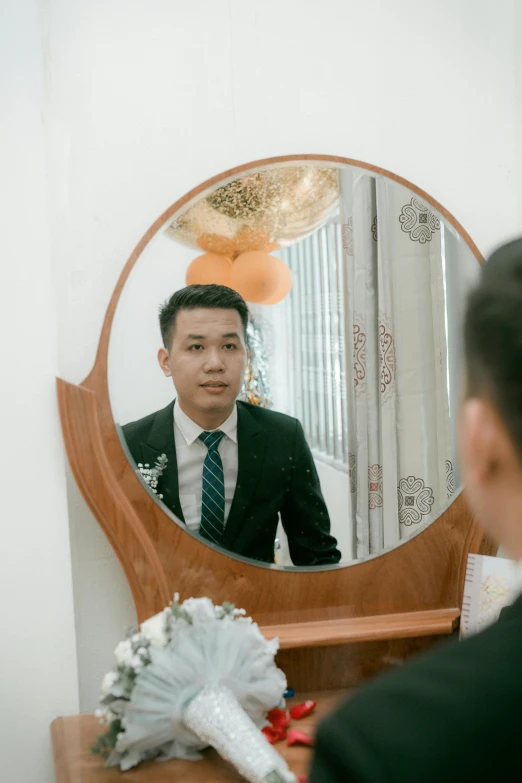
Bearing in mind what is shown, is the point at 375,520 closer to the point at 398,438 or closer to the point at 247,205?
the point at 398,438

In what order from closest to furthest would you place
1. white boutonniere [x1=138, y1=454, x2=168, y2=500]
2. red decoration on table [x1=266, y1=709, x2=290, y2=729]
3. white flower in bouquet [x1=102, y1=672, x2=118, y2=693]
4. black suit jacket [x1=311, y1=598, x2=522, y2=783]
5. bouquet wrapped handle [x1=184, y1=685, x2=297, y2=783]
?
black suit jacket [x1=311, y1=598, x2=522, y2=783] → bouquet wrapped handle [x1=184, y1=685, x2=297, y2=783] → white flower in bouquet [x1=102, y1=672, x2=118, y2=693] → red decoration on table [x1=266, y1=709, x2=290, y2=729] → white boutonniere [x1=138, y1=454, x2=168, y2=500]

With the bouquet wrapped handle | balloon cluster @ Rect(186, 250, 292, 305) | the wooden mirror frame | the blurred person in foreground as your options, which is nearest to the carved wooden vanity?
the wooden mirror frame

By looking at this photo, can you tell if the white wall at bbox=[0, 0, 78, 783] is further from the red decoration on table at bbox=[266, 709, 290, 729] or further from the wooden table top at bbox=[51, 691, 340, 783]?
the red decoration on table at bbox=[266, 709, 290, 729]

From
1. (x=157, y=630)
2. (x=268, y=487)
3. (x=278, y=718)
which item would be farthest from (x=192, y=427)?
(x=278, y=718)

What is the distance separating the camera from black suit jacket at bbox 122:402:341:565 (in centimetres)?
150

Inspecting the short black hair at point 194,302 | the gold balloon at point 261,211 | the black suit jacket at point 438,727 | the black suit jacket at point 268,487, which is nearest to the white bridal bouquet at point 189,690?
the black suit jacket at point 268,487

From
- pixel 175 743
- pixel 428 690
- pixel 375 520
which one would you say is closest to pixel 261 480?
pixel 375 520

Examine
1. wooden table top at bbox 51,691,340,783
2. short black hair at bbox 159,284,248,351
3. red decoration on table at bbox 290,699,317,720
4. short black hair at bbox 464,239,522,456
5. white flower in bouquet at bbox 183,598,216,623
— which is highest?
short black hair at bbox 159,284,248,351

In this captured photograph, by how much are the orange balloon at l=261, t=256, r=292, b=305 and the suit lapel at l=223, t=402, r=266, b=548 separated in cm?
19

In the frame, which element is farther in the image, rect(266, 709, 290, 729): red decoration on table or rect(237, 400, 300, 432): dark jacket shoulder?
rect(237, 400, 300, 432): dark jacket shoulder

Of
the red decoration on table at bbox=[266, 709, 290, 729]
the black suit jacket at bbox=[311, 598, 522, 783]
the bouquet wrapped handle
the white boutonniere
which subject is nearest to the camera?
the black suit jacket at bbox=[311, 598, 522, 783]

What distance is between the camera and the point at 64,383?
140 centimetres

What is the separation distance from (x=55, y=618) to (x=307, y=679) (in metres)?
0.45

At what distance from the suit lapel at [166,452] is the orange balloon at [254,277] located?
23 centimetres
